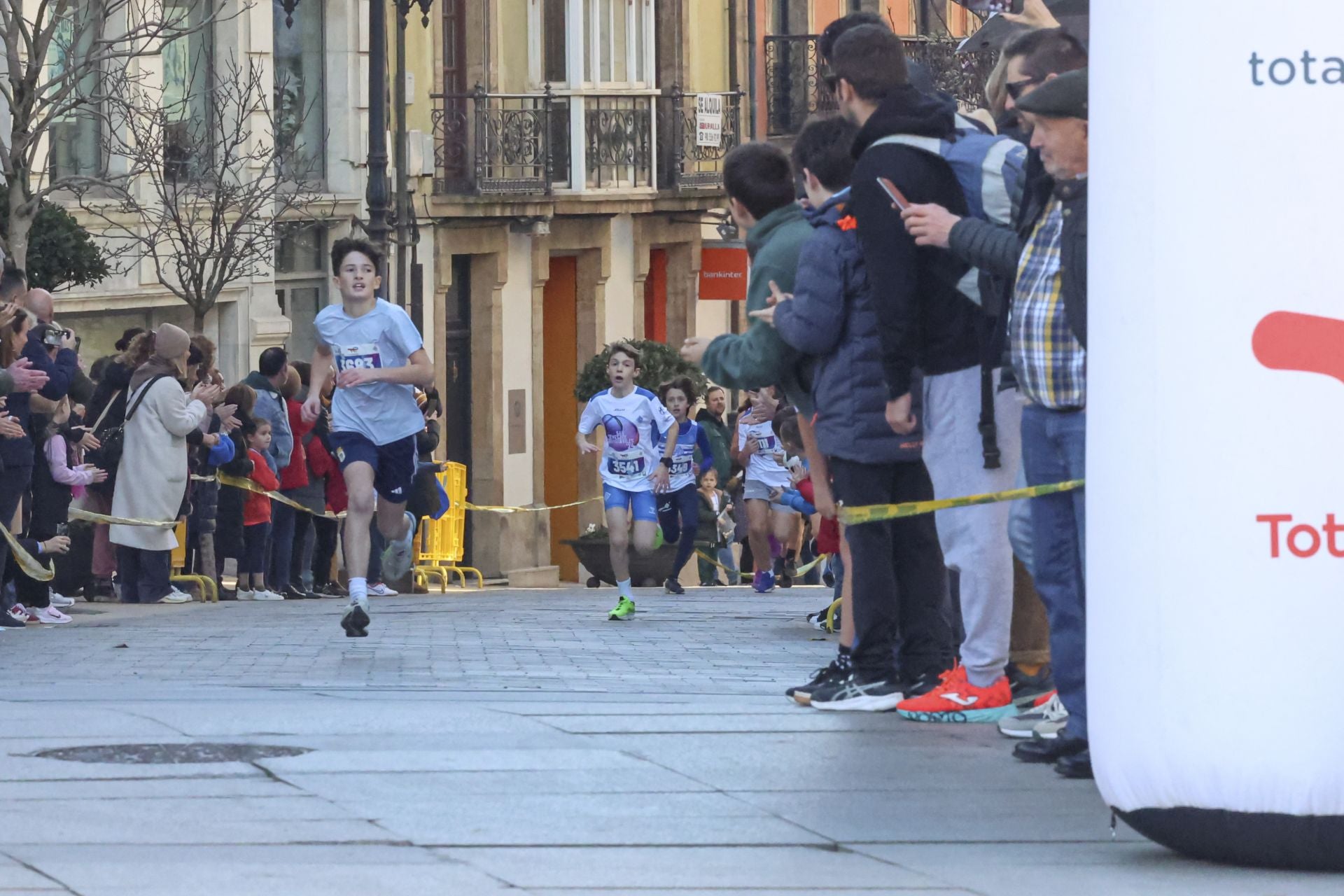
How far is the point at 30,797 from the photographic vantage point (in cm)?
730

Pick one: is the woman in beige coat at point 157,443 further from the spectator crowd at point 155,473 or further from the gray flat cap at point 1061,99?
the gray flat cap at point 1061,99

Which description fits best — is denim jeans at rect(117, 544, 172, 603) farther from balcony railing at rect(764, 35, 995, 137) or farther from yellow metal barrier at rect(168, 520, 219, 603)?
balcony railing at rect(764, 35, 995, 137)

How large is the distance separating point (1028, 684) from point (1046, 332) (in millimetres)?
1897

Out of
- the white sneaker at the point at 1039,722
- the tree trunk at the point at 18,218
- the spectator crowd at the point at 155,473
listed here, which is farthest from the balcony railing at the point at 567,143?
the white sneaker at the point at 1039,722

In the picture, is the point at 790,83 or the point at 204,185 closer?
the point at 204,185

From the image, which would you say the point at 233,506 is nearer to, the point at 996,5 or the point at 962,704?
the point at 996,5

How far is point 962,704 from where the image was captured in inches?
352

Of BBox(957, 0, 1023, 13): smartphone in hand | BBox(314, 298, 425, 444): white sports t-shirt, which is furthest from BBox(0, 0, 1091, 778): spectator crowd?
BBox(314, 298, 425, 444): white sports t-shirt

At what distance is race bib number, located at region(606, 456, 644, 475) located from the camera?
19.5m

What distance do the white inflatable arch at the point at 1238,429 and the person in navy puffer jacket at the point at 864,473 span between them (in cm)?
308

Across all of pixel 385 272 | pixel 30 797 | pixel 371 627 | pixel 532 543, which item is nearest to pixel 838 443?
pixel 30 797

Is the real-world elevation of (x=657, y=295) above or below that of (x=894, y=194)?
below

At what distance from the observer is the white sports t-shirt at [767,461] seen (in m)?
23.2

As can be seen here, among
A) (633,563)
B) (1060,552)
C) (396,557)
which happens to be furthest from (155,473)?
(1060,552)
